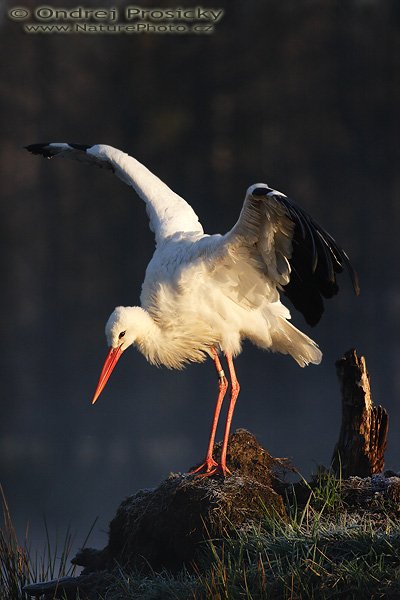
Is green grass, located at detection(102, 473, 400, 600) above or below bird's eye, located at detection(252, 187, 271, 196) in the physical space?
below

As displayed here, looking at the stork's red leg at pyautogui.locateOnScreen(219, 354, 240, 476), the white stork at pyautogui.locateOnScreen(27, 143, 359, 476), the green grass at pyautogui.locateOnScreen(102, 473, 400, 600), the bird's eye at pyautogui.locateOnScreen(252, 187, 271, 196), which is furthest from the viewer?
the stork's red leg at pyautogui.locateOnScreen(219, 354, 240, 476)

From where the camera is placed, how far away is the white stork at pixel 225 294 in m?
5.01

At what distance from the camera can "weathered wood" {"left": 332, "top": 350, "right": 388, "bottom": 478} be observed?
5582 mm

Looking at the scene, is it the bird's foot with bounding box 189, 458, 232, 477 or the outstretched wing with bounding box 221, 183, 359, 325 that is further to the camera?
the bird's foot with bounding box 189, 458, 232, 477

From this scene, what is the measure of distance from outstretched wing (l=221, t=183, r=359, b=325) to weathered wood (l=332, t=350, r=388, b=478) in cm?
55

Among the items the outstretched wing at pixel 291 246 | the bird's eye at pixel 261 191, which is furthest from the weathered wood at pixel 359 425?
the bird's eye at pixel 261 191

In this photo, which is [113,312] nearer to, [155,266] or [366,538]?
[155,266]

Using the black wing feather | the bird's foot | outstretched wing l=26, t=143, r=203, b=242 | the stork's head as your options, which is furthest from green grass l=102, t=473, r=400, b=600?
outstretched wing l=26, t=143, r=203, b=242

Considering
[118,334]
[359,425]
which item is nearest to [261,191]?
[118,334]

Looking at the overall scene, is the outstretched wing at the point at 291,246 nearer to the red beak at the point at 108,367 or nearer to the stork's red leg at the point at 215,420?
the stork's red leg at the point at 215,420

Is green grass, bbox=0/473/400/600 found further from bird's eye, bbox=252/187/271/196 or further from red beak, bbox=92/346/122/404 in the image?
bird's eye, bbox=252/187/271/196

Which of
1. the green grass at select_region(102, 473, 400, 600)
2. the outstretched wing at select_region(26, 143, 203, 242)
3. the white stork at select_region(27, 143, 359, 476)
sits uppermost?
the outstretched wing at select_region(26, 143, 203, 242)

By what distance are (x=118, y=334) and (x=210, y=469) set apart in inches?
35.3

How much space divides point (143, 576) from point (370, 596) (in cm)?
129
